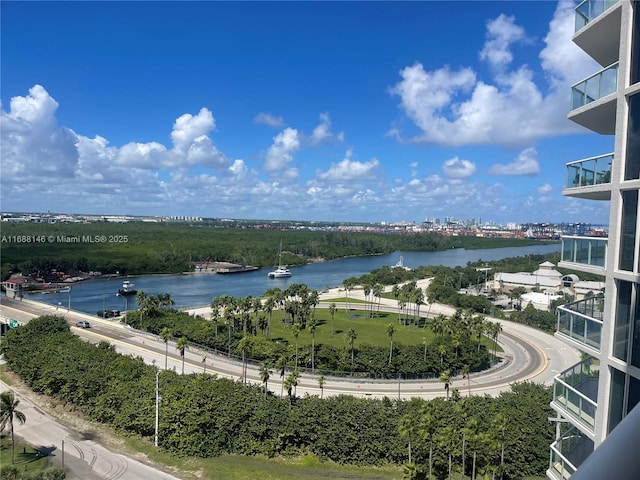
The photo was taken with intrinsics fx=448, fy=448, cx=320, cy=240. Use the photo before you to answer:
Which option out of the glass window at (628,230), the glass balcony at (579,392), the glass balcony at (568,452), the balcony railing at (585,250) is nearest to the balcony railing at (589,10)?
the glass window at (628,230)

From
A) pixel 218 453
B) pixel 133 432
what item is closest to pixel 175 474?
pixel 218 453

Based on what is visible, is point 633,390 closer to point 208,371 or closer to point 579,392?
point 579,392

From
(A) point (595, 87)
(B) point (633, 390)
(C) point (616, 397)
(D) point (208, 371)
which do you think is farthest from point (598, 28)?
(D) point (208, 371)

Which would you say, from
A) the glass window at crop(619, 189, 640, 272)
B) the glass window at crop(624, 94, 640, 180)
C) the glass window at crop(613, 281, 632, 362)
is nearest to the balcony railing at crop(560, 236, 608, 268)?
the glass window at crop(619, 189, 640, 272)

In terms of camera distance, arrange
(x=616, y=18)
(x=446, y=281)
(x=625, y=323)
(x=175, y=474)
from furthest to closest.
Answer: (x=446, y=281)
(x=175, y=474)
(x=616, y=18)
(x=625, y=323)

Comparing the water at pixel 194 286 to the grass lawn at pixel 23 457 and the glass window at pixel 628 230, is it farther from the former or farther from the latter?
the glass window at pixel 628 230

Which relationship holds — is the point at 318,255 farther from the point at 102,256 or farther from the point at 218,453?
the point at 218,453
